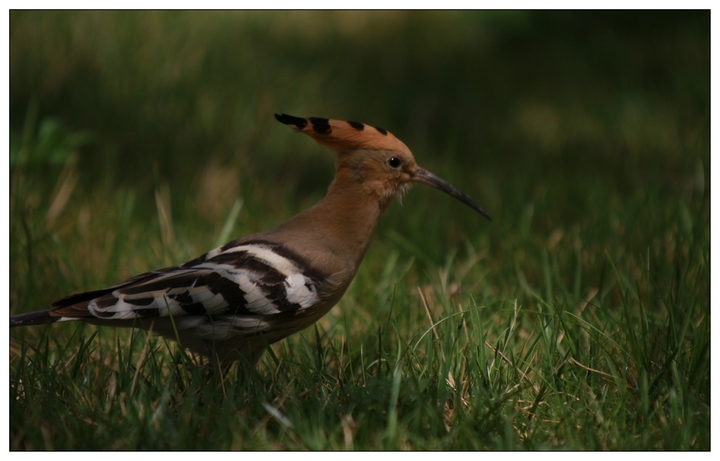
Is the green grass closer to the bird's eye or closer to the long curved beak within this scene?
the long curved beak

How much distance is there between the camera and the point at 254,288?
2377mm

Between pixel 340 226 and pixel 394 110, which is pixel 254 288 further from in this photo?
pixel 394 110

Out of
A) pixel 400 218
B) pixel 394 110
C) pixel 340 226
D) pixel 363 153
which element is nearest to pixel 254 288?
pixel 340 226

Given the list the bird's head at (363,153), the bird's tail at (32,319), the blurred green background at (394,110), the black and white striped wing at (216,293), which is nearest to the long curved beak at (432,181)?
the bird's head at (363,153)

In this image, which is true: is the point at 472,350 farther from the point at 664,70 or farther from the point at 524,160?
the point at 664,70

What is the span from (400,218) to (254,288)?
144 cm

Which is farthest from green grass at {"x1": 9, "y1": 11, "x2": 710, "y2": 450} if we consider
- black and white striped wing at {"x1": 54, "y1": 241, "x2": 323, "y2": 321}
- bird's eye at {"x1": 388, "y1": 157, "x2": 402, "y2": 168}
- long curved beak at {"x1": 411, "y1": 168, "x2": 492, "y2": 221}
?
bird's eye at {"x1": 388, "y1": 157, "x2": 402, "y2": 168}

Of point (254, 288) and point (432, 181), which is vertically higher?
point (432, 181)

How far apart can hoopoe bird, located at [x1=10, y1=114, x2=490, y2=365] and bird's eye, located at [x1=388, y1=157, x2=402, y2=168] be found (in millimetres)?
98

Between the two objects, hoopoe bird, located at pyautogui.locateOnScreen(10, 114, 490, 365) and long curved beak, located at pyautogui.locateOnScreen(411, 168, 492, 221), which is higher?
long curved beak, located at pyautogui.locateOnScreen(411, 168, 492, 221)

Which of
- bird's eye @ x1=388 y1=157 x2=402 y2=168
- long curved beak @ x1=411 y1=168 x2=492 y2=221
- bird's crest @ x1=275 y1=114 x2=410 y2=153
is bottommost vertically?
long curved beak @ x1=411 y1=168 x2=492 y2=221

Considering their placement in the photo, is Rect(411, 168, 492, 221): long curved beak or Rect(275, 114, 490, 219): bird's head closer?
Rect(275, 114, 490, 219): bird's head

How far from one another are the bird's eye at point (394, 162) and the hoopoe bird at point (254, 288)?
0.10m

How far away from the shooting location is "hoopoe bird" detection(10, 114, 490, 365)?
2346mm
